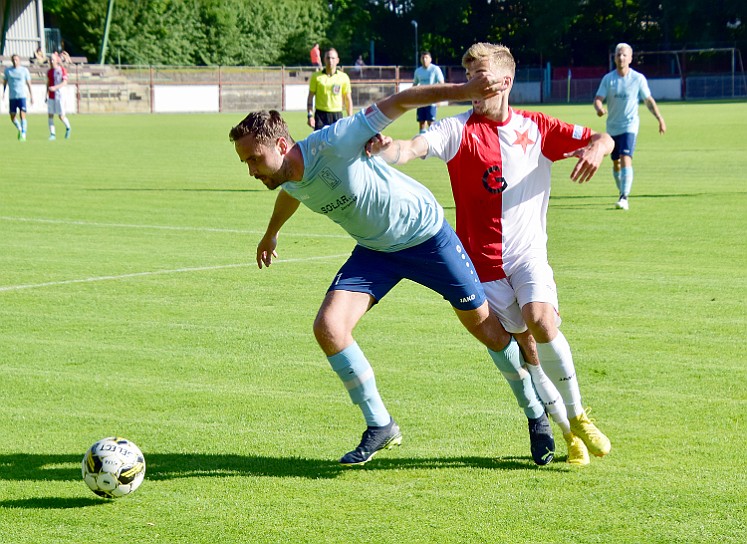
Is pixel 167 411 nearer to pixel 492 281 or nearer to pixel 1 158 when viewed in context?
pixel 492 281

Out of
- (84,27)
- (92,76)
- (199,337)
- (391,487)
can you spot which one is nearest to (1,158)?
(199,337)

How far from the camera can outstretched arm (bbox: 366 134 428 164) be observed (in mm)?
5277

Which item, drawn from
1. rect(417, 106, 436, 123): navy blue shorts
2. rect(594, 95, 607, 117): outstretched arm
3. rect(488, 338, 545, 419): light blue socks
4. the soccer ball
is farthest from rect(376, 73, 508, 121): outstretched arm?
rect(417, 106, 436, 123): navy blue shorts

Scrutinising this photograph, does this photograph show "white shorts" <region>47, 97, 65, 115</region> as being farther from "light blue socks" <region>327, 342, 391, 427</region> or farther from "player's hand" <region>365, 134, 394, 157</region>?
"player's hand" <region>365, 134, 394, 157</region>

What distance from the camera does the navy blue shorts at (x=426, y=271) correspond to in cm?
563

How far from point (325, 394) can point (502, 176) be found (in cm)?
194

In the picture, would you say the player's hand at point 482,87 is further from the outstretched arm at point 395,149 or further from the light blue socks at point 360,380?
the light blue socks at point 360,380

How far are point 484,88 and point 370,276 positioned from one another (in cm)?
127

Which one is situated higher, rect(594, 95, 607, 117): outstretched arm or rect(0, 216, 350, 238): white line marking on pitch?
rect(594, 95, 607, 117): outstretched arm

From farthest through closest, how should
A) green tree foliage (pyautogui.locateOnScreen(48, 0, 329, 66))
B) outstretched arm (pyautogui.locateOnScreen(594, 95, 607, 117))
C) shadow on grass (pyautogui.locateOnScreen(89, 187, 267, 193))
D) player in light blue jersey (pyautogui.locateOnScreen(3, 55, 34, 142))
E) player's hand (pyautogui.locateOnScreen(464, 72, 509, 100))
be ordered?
green tree foliage (pyautogui.locateOnScreen(48, 0, 329, 66)) < player in light blue jersey (pyautogui.locateOnScreen(3, 55, 34, 142)) < shadow on grass (pyautogui.locateOnScreen(89, 187, 267, 193)) < outstretched arm (pyautogui.locateOnScreen(594, 95, 607, 117)) < player's hand (pyautogui.locateOnScreen(464, 72, 509, 100))

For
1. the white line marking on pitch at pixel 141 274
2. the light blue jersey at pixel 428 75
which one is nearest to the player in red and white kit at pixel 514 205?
the white line marking on pitch at pixel 141 274

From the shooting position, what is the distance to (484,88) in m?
4.87

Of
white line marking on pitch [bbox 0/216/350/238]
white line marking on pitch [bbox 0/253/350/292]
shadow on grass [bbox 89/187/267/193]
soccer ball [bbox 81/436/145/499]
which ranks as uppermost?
soccer ball [bbox 81/436/145/499]

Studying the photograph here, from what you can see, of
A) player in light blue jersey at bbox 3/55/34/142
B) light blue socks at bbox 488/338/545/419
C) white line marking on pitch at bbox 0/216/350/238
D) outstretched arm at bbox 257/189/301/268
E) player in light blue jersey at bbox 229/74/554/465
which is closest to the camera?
player in light blue jersey at bbox 229/74/554/465
